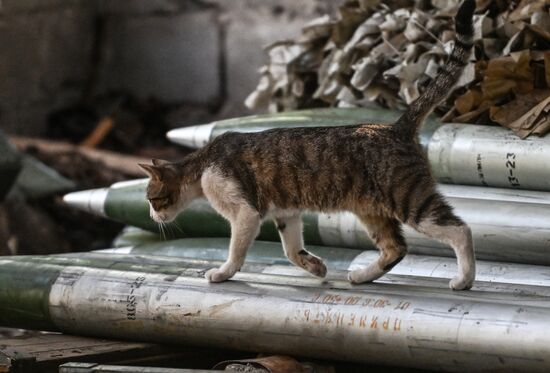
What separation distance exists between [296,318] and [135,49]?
489 cm

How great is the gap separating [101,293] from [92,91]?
4.55 metres

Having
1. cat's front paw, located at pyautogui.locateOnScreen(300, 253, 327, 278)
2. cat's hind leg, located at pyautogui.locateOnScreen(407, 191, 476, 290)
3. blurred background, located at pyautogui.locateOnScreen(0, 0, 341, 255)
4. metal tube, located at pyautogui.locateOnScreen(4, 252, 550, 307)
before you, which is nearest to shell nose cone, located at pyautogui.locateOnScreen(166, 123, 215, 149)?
metal tube, located at pyautogui.locateOnScreen(4, 252, 550, 307)

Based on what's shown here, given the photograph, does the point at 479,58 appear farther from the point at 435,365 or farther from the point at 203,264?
the point at 435,365

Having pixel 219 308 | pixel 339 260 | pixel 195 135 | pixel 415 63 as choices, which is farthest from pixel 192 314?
pixel 415 63

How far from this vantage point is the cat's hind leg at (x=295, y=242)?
3.44 m

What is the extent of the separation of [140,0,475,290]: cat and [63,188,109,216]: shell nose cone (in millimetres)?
998

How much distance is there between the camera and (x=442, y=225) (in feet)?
10.2

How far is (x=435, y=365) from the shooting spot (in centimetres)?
293

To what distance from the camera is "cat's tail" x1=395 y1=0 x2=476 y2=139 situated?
10.7 feet

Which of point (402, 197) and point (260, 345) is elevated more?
point (402, 197)

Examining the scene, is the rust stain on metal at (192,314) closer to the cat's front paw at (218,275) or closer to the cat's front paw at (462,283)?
the cat's front paw at (218,275)

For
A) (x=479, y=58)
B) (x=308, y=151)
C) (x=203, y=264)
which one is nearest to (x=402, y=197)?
(x=308, y=151)

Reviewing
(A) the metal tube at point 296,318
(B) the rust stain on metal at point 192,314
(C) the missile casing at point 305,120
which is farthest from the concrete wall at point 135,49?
(B) the rust stain on metal at point 192,314

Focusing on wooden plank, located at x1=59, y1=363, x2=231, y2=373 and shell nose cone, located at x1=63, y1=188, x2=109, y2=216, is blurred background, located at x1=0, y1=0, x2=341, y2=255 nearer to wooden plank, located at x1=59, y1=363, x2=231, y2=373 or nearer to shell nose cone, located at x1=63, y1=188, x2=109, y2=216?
shell nose cone, located at x1=63, y1=188, x2=109, y2=216
